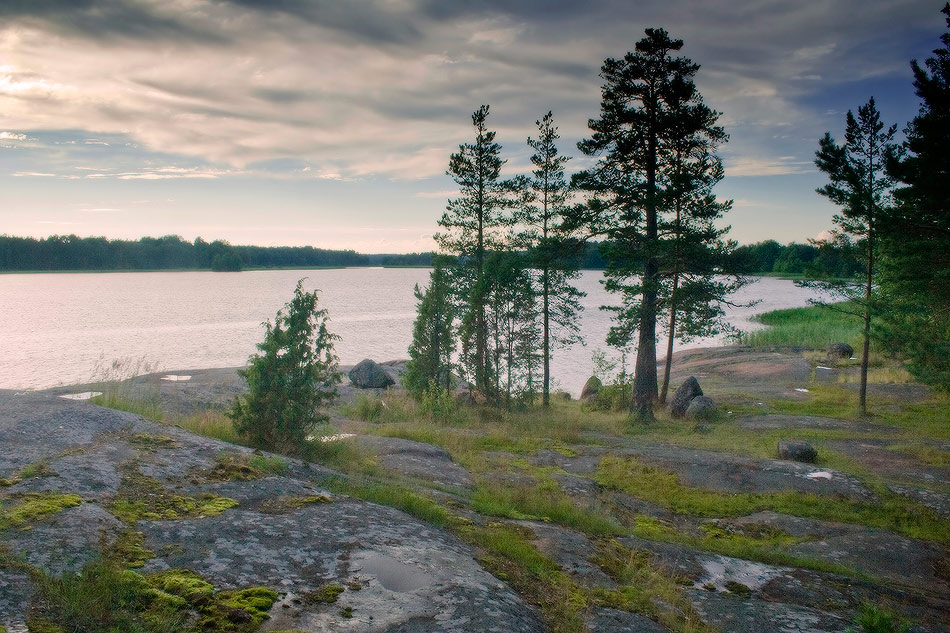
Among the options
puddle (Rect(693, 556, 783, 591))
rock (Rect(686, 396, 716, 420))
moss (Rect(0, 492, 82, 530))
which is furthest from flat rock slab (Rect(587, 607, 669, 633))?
rock (Rect(686, 396, 716, 420))

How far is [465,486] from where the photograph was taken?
9.80 m

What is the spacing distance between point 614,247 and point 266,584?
67.9 ft

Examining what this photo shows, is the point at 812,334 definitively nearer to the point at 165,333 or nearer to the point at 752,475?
the point at 752,475

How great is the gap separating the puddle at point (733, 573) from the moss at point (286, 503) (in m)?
4.03

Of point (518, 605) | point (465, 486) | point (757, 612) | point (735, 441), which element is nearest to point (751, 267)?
point (735, 441)

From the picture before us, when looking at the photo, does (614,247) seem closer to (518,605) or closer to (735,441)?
(735,441)

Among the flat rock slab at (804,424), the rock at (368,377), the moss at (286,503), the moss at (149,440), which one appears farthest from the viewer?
the rock at (368,377)

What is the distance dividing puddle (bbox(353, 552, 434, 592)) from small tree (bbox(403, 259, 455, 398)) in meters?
20.1

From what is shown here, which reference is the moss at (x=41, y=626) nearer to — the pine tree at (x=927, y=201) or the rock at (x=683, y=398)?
the pine tree at (x=927, y=201)

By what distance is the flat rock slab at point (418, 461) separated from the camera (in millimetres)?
10031

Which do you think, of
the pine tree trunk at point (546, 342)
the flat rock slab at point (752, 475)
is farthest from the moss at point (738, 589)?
the pine tree trunk at point (546, 342)

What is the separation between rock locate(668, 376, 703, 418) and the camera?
2464 centimetres

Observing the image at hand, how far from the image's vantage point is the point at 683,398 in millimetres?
24938

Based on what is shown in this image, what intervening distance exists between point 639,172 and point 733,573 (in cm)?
1993
